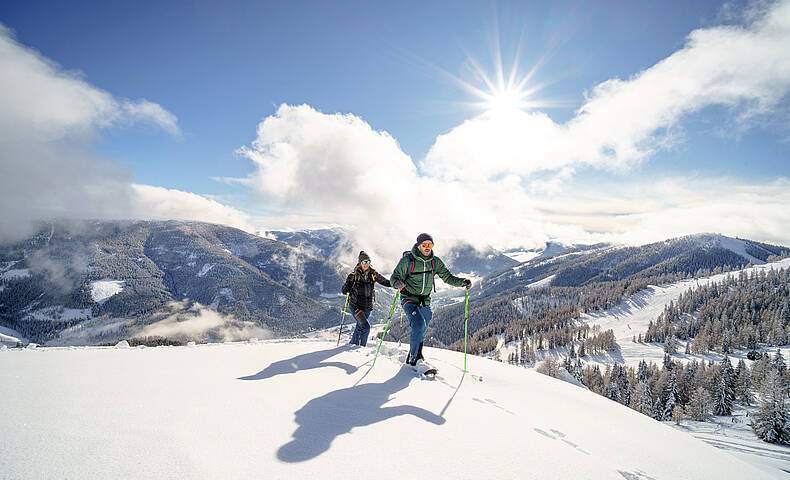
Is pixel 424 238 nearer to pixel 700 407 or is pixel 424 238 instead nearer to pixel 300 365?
pixel 300 365

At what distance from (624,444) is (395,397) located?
401 centimetres

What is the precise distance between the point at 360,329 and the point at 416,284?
138 inches

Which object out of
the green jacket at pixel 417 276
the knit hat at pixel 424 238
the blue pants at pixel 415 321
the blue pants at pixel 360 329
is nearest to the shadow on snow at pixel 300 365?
the blue pants at pixel 415 321

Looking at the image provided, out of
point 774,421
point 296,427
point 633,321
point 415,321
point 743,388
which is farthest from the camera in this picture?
point 633,321

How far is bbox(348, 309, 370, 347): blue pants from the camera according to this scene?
970 centimetres

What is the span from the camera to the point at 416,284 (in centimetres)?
752

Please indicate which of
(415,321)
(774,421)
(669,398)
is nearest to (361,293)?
(415,321)

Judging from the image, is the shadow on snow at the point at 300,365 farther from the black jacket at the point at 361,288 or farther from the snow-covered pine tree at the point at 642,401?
the snow-covered pine tree at the point at 642,401

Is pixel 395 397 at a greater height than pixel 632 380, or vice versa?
pixel 395 397

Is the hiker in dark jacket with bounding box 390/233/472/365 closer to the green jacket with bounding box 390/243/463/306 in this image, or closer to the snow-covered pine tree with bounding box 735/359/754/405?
the green jacket with bounding box 390/243/463/306

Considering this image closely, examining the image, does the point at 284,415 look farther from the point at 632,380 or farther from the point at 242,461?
the point at 632,380

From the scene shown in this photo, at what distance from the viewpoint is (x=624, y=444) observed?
4930 mm

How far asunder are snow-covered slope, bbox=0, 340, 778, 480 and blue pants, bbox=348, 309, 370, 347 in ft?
9.10

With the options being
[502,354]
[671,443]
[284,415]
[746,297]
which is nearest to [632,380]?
[502,354]
